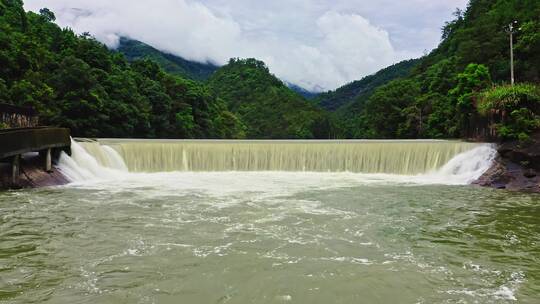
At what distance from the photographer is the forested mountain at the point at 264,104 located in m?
70.7

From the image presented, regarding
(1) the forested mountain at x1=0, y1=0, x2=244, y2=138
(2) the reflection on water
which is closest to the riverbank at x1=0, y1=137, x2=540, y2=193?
(2) the reflection on water

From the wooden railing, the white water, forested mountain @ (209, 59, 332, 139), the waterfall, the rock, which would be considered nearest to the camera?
the rock

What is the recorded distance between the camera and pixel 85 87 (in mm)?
28531

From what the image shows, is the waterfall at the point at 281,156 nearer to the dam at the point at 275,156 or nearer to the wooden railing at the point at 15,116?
the dam at the point at 275,156

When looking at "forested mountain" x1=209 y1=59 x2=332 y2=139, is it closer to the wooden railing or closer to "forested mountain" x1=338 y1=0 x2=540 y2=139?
"forested mountain" x1=338 y1=0 x2=540 y2=139

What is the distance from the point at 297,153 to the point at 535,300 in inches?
595

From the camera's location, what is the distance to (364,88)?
108312mm

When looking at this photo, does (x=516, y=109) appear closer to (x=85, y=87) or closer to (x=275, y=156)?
(x=275, y=156)

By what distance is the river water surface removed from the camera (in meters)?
5.21

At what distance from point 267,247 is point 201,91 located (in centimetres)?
4286

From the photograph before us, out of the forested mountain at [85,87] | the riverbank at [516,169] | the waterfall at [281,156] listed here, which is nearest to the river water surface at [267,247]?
the riverbank at [516,169]

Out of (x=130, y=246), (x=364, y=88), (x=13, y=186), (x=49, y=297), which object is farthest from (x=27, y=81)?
(x=364, y=88)

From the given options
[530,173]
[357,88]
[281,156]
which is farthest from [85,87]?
[357,88]

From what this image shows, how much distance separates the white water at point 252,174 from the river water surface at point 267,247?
3136mm
